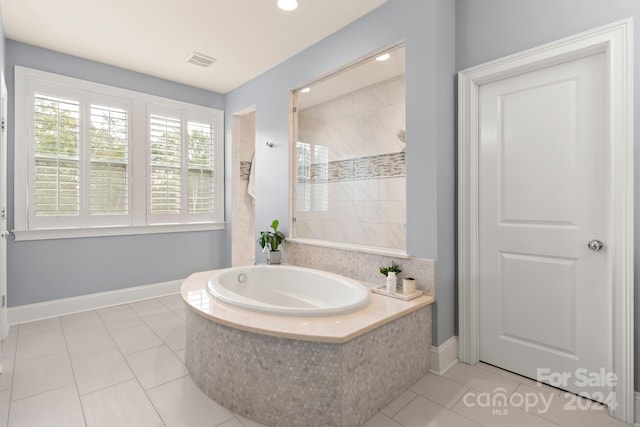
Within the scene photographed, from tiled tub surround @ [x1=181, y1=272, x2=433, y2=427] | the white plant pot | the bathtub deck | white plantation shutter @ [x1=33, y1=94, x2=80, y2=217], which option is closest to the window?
white plantation shutter @ [x1=33, y1=94, x2=80, y2=217]

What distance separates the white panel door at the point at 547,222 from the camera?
5.94 feet

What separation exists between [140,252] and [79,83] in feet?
6.19

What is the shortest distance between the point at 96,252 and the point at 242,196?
1798 millimetres

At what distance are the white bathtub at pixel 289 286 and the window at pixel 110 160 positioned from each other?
1.67m

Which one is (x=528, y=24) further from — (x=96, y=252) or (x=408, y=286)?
(x=96, y=252)

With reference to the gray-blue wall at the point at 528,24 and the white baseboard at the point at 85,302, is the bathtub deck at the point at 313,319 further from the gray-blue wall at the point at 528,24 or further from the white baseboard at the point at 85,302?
the white baseboard at the point at 85,302

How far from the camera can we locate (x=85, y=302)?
3.34m

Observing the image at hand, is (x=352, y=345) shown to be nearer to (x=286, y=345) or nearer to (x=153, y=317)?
(x=286, y=345)

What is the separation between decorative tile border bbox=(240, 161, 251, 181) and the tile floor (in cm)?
232

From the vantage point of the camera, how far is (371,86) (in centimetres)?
310

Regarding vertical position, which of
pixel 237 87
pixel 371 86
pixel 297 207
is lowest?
pixel 297 207

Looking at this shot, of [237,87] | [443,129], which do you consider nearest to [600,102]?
[443,129]

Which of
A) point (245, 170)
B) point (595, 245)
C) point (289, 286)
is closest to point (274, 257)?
point (289, 286)

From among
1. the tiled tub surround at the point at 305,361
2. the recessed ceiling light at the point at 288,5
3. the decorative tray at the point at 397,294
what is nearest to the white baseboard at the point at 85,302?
the tiled tub surround at the point at 305,361
